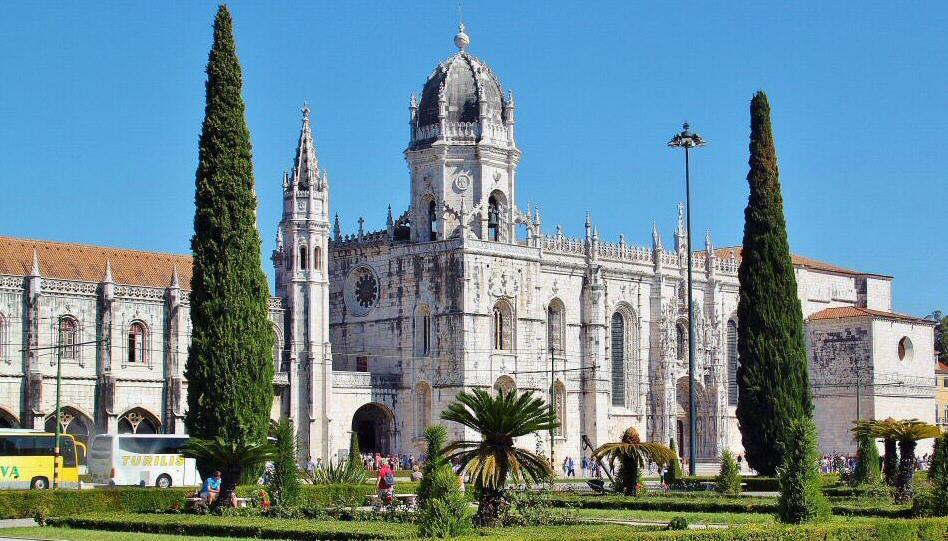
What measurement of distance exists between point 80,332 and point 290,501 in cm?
2428

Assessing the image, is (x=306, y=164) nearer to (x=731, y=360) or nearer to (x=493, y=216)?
(x=493, y=216)

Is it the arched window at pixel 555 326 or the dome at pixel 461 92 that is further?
the arched window at pixel 555 326

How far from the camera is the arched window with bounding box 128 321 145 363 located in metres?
61.6

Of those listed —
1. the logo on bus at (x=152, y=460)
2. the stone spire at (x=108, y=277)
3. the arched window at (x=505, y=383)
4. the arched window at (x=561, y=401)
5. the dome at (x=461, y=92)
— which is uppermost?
the dome at (x=461, y=92)

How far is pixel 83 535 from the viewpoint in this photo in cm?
3025

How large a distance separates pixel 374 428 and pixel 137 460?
19.9 m

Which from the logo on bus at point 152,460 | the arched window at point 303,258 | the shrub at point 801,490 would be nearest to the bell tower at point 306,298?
the arched window at point 303,258

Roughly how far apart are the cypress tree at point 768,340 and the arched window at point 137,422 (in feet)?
82.1

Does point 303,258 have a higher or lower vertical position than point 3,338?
higher

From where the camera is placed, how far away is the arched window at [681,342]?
82.9 metres

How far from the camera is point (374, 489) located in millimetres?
45344

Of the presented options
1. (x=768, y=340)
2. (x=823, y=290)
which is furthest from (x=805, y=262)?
(x=768, y=340)

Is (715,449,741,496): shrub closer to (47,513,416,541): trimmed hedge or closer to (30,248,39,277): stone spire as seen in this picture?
(47,513,416,541): trimmed hedge

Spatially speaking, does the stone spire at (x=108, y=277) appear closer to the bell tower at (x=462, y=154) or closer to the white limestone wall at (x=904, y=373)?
the bell tower at (x=462, y=154)
